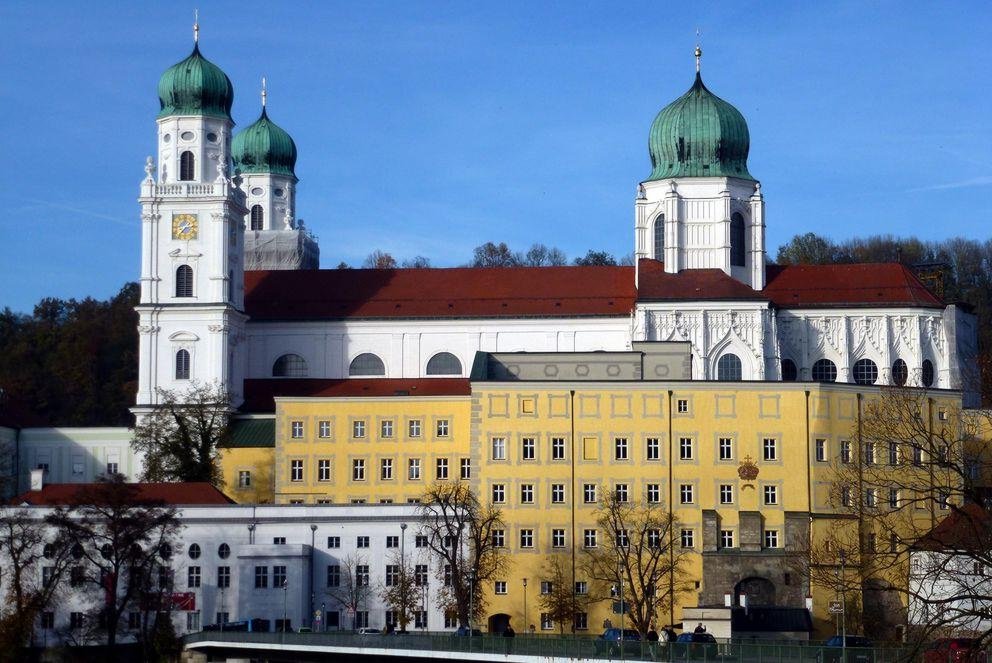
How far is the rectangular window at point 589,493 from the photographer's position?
262 feet

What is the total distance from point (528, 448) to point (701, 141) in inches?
1051

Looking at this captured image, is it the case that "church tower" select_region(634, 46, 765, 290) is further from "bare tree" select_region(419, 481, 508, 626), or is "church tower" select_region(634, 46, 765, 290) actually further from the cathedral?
"bare tree" select_region(419, 481, 508, 626)

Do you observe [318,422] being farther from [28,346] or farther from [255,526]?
[28,346]

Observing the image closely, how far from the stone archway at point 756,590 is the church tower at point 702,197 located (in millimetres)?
26804

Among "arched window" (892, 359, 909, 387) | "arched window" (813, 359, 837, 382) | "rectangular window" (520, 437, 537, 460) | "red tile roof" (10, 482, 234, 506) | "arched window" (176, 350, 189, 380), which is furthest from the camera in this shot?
"arched window" (813, 359, 837, 382)

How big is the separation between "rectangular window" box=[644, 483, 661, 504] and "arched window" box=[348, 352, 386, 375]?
912 inches

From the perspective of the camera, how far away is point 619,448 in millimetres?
80500

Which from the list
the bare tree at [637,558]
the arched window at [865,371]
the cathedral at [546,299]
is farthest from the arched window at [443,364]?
the bare tree at [637,558]

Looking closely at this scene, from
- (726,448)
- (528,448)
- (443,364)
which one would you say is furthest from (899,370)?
(528,448)

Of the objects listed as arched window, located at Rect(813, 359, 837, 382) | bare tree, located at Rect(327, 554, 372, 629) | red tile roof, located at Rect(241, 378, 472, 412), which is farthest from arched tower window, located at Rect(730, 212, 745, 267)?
bare tree, located at Rect(327, 554, 372, 629)

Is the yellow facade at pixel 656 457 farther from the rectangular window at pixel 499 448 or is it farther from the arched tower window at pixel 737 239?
the arched tower window at pixel 737 239

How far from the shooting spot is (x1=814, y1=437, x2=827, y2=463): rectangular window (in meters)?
79.9

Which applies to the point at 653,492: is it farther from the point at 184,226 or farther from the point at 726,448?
the point at 184,226

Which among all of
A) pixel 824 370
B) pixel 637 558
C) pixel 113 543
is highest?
pixel 824 370
